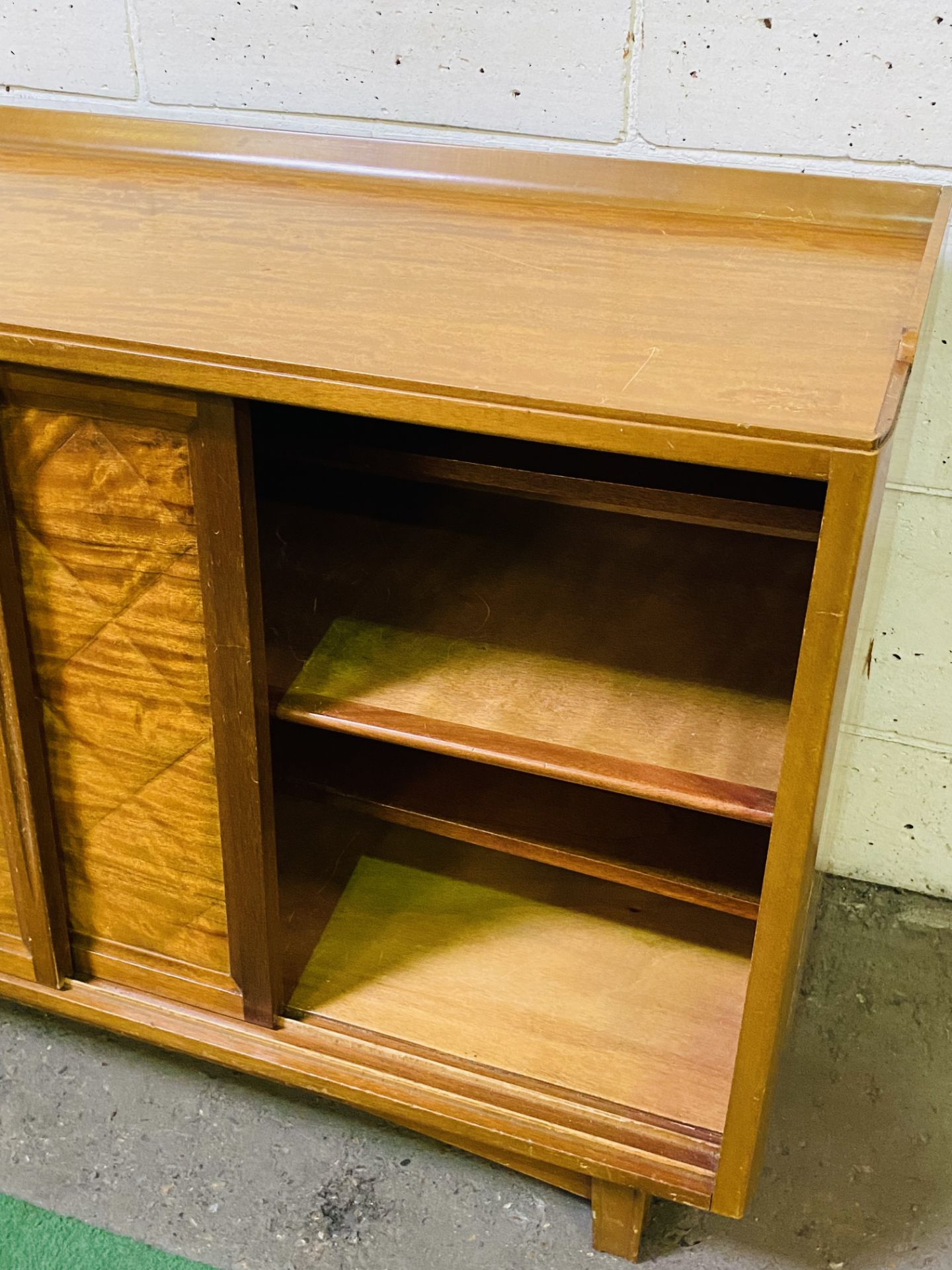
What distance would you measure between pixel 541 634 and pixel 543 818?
0.59 feet

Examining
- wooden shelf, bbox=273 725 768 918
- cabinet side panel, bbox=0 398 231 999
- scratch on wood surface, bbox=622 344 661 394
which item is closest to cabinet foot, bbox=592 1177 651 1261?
wooden shelf, bbox=273 725 768 918

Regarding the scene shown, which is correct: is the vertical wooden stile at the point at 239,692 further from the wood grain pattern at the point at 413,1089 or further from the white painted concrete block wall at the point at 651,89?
the white painted concrete block wall at the point at 651,89

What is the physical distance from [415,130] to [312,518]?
0.42 metres

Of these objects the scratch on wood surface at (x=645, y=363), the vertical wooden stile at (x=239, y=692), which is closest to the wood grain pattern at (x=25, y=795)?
the vertical wooden stile at (x=239, y=692)

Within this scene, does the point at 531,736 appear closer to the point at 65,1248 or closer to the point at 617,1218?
the point at 617,1218

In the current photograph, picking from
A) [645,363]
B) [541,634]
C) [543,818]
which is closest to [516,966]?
[543,818]

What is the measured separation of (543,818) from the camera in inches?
44.2

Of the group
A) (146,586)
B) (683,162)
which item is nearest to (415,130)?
(683,162)

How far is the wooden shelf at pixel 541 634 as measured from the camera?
92cm

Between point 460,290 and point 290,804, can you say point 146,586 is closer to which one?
point 460,290

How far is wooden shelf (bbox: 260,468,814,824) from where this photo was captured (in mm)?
922

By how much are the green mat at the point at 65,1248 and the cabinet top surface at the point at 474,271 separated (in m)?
0.77

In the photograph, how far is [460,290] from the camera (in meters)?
0.91

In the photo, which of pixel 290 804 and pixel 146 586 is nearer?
pixel 146 586
